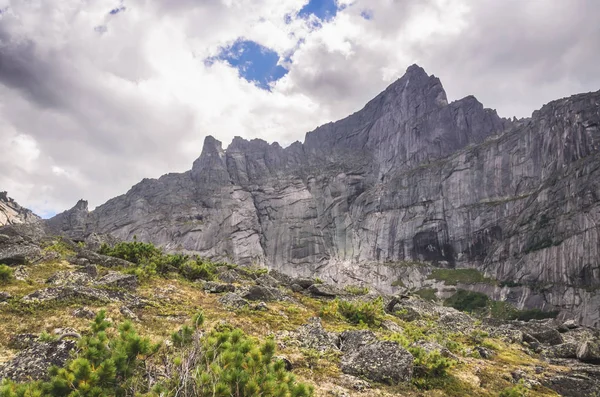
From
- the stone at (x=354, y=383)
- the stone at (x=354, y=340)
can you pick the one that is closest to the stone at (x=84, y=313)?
the stone at (x=354, y=383)

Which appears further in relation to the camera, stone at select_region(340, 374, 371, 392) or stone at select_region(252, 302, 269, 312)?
stone at select_region(252, 302, 269, 312)

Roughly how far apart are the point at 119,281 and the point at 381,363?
60.3 ft

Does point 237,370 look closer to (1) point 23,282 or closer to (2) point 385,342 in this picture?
(2) point 385,342

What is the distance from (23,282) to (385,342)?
2101 cm

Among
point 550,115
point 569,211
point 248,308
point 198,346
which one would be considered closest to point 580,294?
point 569,211

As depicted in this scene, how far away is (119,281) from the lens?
79.1 ft

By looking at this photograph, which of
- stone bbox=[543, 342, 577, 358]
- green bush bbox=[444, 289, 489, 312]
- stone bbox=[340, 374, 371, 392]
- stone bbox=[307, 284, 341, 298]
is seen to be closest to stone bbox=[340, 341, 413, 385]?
stone bbox=[340, 374, 371, 392]

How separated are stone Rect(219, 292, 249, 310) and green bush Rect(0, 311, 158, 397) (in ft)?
50.9

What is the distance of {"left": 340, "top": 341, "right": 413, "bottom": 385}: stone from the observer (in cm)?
1488

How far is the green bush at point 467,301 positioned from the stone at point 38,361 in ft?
451

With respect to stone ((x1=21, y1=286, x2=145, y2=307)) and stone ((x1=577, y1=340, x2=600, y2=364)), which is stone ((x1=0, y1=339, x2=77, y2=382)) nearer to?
stone ((x1=21, y1=286, x2=145, y2=307))

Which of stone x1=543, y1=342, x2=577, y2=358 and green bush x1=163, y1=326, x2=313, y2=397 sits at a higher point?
green bush x1=163, y1=326, x2=313, y2=397

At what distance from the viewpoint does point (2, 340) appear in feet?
42.6

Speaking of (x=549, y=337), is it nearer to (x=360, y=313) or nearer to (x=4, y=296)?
(x=360, y=313)
